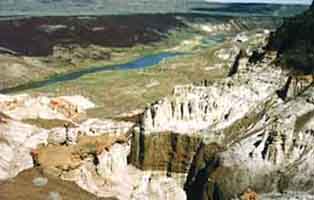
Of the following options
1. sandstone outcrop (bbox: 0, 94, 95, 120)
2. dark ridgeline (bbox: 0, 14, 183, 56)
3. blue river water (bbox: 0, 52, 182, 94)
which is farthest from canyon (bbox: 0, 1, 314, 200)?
dark ridgeline (bbox: 0, 14, 183, 56)

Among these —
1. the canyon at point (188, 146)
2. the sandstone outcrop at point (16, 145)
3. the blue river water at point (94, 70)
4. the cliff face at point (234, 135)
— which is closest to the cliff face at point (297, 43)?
the canyon at point (188, 146)

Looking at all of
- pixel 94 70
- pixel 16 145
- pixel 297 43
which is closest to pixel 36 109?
pixel 16 145

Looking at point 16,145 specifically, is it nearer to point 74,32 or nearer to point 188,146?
point 188,146

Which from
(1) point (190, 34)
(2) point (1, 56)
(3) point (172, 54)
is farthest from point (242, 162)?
(1) point (190, 34)

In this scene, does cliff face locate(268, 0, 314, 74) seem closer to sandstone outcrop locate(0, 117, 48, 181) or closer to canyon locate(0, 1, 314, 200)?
canyon locate(0, 1, 314, 200)

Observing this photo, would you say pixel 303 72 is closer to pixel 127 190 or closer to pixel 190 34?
pixel 127 190

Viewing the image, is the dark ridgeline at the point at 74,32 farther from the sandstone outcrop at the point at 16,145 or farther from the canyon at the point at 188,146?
the canyon at the point at 188,146

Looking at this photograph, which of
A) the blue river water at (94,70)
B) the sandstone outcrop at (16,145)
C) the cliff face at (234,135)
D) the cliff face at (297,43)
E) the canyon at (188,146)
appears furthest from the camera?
the blue river water at (94,70)

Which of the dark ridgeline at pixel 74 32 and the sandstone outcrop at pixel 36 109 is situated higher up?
the sandstone outcrop at pixel 36 109
